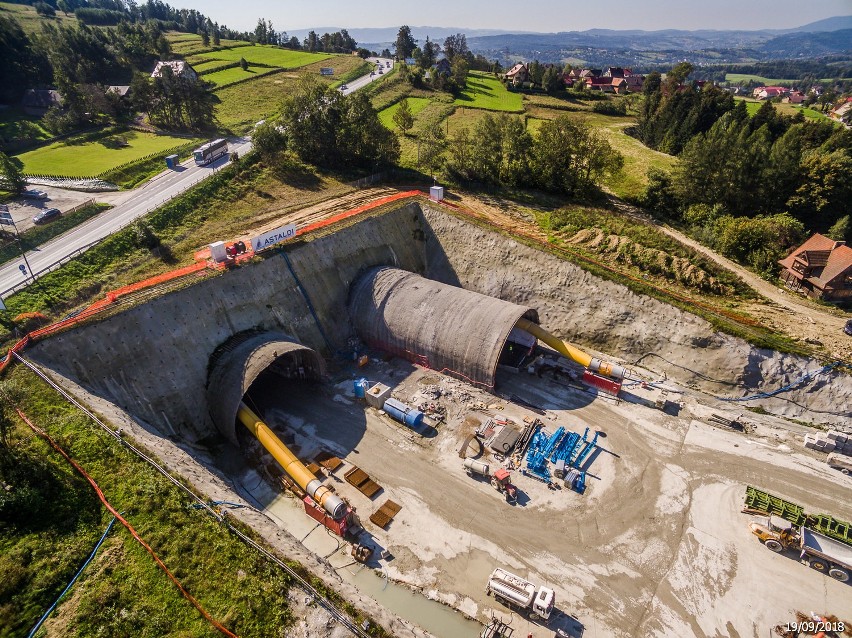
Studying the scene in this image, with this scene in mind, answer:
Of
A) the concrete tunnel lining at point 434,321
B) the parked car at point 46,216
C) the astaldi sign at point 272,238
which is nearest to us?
the concrete tunnel lining at point 434,321

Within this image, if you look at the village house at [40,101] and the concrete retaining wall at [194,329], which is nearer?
the concrete retaining wall at [194,329]

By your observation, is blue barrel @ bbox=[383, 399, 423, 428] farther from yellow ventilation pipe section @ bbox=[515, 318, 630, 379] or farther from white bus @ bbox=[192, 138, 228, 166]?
white bus @ bbox=[192, 138, 228, 166]

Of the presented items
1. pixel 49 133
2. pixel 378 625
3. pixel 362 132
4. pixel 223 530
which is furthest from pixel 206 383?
pixel 49 133

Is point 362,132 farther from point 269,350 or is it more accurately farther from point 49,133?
point 49,133

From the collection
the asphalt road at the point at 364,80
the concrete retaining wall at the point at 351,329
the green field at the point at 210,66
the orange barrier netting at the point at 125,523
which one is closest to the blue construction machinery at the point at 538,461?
the concrete retaining wall at the point at 351,329

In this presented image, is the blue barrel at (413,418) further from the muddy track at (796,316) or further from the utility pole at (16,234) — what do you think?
the utility pole at (16,234)

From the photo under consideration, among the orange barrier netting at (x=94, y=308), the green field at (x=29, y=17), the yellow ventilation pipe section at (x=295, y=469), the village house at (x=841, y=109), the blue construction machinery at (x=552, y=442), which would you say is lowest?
the blue construction machinery at (x=552, y=442)

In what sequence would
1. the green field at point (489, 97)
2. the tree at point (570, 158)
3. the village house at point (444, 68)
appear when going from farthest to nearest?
the village house at point (444, 68)
the green field at point (489, 97)
the tree at point (570, 158)
